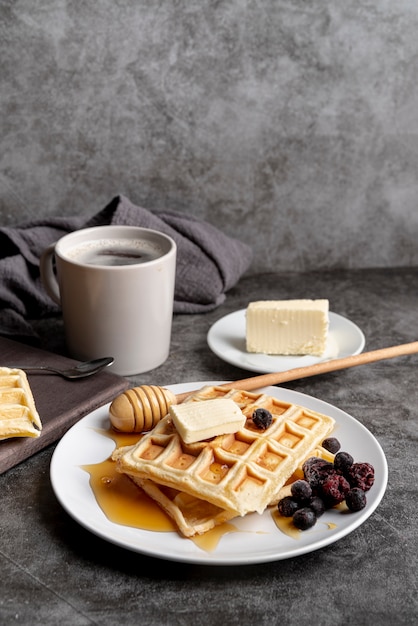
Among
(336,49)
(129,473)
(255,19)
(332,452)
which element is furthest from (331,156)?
(129,473)

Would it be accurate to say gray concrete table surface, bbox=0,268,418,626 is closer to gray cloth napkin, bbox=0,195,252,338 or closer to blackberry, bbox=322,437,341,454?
blackberry, bbox=322,437,341,454

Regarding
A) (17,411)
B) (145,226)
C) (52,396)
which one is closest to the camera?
(17,411)

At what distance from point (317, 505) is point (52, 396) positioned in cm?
50

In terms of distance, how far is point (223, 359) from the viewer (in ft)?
4.61

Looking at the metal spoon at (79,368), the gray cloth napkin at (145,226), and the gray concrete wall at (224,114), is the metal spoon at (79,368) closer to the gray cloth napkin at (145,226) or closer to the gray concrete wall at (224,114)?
the gray cloth napkin at (145,226)

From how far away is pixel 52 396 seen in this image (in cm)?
124

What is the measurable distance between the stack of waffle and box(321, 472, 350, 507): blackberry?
0.05m

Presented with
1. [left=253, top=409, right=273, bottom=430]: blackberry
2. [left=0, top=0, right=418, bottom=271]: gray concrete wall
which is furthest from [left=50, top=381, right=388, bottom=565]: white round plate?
[left=0, top=0, right=418, bottom=271]: gray concrete wall

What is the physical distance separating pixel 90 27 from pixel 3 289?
1.92ft

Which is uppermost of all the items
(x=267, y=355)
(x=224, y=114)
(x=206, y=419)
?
(x=224, y=114)

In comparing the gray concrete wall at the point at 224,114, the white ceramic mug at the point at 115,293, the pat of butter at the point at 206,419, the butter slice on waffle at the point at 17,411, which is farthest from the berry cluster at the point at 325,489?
the gray concrete wall at the point at 224,114

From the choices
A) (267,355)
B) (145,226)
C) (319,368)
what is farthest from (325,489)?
(145,226)

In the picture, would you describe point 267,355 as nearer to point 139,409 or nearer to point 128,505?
point 139,409

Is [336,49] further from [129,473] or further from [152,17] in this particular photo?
[129,473]
